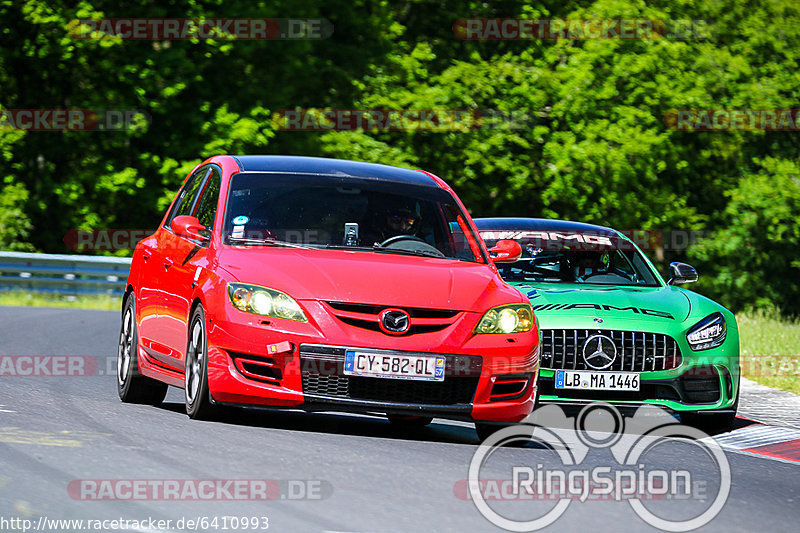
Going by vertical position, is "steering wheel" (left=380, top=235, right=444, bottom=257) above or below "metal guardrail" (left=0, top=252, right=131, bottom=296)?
above

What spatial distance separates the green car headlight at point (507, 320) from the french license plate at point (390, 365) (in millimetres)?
410

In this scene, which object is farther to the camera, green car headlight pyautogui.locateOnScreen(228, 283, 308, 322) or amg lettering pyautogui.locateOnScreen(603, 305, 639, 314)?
amg lettering pyautogui.locateOnScreen(603, 305, 639, 314)

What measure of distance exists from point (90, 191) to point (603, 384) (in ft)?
74.6

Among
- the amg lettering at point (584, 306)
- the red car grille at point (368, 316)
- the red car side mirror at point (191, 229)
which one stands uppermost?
the red car side mirror at point (191, 229)

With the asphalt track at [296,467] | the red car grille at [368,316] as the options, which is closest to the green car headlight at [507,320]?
the red car grille at [368,316]

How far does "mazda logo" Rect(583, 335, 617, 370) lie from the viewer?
10.0 m

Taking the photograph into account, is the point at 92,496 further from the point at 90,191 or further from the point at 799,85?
the point at 799,85

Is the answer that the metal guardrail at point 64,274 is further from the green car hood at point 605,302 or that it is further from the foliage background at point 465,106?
the green car hood at point 605,302

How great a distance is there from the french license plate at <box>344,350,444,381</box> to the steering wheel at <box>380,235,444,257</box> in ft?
4.26

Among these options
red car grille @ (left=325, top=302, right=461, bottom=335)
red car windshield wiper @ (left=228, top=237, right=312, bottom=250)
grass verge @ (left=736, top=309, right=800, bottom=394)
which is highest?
red car windshield wiper @ (left=228, top=237, right=312, bottom=250)

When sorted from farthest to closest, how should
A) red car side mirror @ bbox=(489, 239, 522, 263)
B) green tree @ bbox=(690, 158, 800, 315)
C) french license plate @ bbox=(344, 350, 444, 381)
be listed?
green tree @ bbox=(690, 158, 800, 315) → red car side mirror @ bbox=(489, 239, 522, 263) → french license plate @ bbox=(344, 350, 444, 381)

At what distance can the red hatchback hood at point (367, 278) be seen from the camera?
26.8 feet

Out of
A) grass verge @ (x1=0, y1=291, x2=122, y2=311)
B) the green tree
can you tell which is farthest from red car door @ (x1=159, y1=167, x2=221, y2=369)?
the green tree

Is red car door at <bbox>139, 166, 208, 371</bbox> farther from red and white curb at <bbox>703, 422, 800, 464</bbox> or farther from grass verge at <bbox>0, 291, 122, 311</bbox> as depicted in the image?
grass verge at <bbox>0, 291, 122, 311</bbox>
